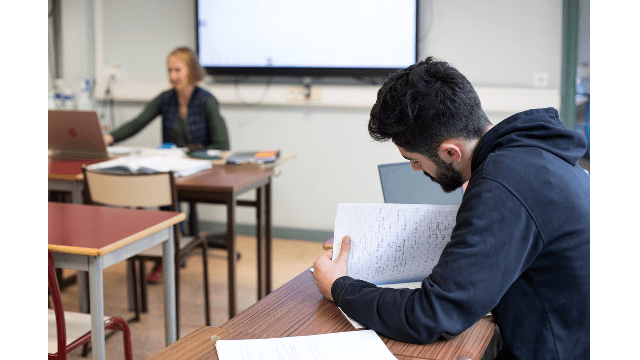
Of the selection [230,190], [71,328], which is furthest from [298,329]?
[230,190]

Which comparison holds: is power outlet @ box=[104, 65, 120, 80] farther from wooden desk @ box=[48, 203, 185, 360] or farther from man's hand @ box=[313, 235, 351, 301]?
man's hand @ box=[313, 235, 351, 301]

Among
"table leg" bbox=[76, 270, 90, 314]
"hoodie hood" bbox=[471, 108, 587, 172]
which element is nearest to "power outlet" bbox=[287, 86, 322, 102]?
"table leg" bbox=[76, 270, 90, 314]

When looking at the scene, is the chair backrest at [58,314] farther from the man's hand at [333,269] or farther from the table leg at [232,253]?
the table leg at [232,253]

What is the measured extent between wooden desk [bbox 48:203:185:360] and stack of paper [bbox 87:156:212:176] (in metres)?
0.46

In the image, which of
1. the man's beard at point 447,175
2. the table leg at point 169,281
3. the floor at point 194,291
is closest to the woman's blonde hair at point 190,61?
the floor at point 194,291

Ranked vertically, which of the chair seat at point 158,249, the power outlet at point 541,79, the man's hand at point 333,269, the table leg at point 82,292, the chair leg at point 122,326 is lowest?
the table leg at point 82,292

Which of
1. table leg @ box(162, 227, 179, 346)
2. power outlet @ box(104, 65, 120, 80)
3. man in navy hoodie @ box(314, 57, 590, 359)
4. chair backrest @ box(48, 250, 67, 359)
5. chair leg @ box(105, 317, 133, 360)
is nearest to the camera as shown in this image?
man in navy hoodie @ box(314, 57, 590, 359)

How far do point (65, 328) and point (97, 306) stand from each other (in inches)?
4.4

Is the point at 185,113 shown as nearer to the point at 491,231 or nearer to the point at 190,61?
the point at 190,61

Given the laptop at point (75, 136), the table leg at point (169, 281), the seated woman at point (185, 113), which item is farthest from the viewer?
the seated woman at point (185, 113)

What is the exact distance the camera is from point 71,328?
5.79ft

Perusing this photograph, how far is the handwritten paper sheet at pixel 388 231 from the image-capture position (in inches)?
44.1

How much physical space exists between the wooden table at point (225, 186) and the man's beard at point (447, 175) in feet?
4.58

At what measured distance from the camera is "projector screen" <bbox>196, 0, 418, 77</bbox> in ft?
12.3
